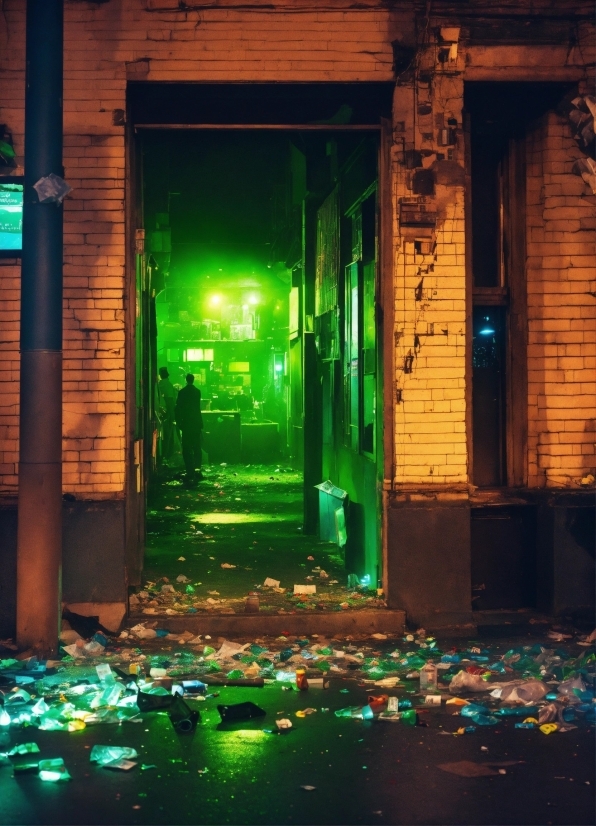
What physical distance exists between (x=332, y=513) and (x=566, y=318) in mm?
4189

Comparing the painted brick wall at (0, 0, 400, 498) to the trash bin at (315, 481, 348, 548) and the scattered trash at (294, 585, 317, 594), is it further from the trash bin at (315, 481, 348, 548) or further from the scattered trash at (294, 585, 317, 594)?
the trash bin at (315, 481, 348, 548)

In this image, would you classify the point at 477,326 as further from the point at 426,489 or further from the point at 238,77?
the point at 238,77

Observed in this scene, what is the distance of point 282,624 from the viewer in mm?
7656

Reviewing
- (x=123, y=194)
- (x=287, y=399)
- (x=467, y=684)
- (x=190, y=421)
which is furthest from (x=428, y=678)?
(x=287, y=399)

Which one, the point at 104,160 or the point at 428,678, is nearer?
the point at 428,678

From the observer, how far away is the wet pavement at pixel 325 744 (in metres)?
4.38

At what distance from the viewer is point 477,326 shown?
8.62 metres

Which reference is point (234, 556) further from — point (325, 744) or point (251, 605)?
point (325, 744)

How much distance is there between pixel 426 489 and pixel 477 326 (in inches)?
67.5

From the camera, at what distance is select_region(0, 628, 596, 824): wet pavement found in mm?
4379

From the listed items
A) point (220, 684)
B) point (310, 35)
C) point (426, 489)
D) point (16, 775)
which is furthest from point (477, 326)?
point (16, 775)

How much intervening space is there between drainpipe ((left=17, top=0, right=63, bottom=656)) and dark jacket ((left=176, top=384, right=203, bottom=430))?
37.7 ft

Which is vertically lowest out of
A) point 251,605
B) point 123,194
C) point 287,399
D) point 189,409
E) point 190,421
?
point 251,605

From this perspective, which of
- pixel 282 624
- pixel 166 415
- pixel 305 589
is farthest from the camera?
pixel 166 415
